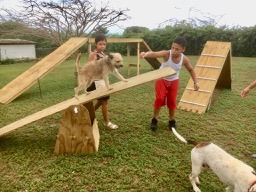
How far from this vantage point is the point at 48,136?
4.66 m

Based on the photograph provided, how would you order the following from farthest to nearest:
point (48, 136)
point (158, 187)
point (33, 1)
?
point (33, 1) → point (48, 136) → point (158, 187)

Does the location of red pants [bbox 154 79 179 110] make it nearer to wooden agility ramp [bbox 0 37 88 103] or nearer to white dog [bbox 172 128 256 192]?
white dog [bbox 172 128 256 192]

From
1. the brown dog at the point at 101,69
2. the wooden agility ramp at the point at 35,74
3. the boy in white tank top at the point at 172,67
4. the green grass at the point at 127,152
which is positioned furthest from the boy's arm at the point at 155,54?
the wooden agility ramp at the point at 35,74

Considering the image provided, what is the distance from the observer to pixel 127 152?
3938mm

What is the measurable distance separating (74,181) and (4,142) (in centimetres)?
193

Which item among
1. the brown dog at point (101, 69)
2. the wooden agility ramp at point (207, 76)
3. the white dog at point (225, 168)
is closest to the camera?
the white dog at point (225, 168)

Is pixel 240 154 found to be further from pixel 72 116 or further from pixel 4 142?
pixel 4 142

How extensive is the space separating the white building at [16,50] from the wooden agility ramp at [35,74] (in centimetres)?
1853

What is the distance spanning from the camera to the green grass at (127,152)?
10.4ft

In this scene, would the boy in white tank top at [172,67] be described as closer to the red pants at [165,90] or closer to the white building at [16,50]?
the red pants at [165,90]

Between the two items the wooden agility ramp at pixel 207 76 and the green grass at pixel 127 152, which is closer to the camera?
the green grass at pixel 127 152

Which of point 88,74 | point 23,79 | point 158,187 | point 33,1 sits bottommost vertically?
point 158,187

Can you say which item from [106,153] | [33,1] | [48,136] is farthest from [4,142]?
[33,1]

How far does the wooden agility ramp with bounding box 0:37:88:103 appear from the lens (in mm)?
7089
